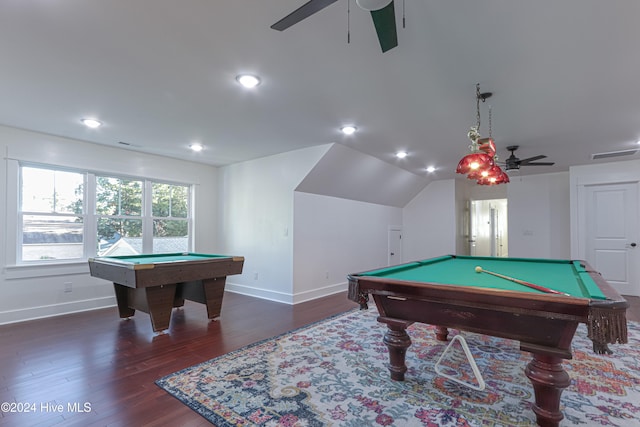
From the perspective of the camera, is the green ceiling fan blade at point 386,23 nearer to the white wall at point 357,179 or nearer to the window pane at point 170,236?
the white wall at point 357,179

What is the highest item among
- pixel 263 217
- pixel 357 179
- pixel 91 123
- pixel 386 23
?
pixel 91 123

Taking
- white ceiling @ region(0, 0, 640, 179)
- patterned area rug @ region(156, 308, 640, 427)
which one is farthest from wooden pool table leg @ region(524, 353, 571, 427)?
white ceiling @ region(0, 0, 640, 179)

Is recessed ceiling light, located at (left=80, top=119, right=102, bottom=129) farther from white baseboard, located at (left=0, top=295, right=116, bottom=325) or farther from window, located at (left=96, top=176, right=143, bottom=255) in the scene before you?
white baseboard, located at (left=0, top=295, right=116, bottom=325)

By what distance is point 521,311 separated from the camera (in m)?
1.66

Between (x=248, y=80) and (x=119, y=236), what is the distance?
11.9ft

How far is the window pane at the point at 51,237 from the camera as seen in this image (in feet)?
13.4

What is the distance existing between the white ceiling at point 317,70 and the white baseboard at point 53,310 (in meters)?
2.24

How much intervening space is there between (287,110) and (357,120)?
816 mm

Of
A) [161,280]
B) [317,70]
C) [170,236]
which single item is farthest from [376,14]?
[170,236]

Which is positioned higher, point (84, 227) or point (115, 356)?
point (84, 227)

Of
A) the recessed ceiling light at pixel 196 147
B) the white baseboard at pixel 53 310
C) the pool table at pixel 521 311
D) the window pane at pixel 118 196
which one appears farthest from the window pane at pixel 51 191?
the pool table at pixel 521 311

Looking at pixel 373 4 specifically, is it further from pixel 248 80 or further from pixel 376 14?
pixel 248 80

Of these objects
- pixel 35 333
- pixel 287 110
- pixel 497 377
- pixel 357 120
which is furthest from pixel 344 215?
pixel 35 333

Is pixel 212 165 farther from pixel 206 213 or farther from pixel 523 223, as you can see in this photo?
pixel 523 223
